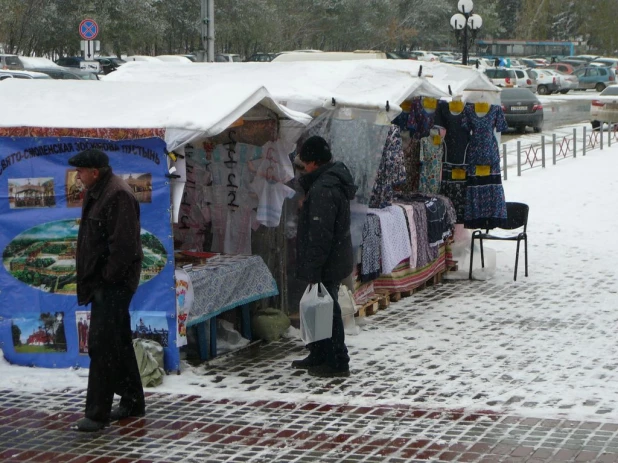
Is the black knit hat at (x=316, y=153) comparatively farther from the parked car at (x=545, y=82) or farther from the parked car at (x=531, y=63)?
the parked car at (x=531, y=63)

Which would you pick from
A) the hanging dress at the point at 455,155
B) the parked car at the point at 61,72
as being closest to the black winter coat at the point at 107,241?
the hanging dress at the point at 455,155

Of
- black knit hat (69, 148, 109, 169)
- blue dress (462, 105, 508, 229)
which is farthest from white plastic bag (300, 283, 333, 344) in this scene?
blue dress (462, 105, 508, 229)

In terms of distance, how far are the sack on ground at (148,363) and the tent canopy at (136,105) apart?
142 cm

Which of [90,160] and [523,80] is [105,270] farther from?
[523,80]

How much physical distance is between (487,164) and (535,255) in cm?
190

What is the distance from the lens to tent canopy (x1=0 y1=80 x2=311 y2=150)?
7.62 metres

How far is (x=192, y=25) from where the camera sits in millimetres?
51375

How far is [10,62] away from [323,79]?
2910 centimetres

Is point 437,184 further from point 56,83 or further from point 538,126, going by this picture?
point 538,126

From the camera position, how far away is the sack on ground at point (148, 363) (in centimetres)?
745

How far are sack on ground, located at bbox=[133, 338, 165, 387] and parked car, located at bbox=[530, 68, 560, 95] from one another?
45958 millimetres

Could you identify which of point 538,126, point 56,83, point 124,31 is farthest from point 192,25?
point 56,83

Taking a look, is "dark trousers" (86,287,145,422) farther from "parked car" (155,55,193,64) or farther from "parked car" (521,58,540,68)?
"parked car" (521,58,540,68)

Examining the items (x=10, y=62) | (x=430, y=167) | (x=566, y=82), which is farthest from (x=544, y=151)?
(x=566, y=82)
